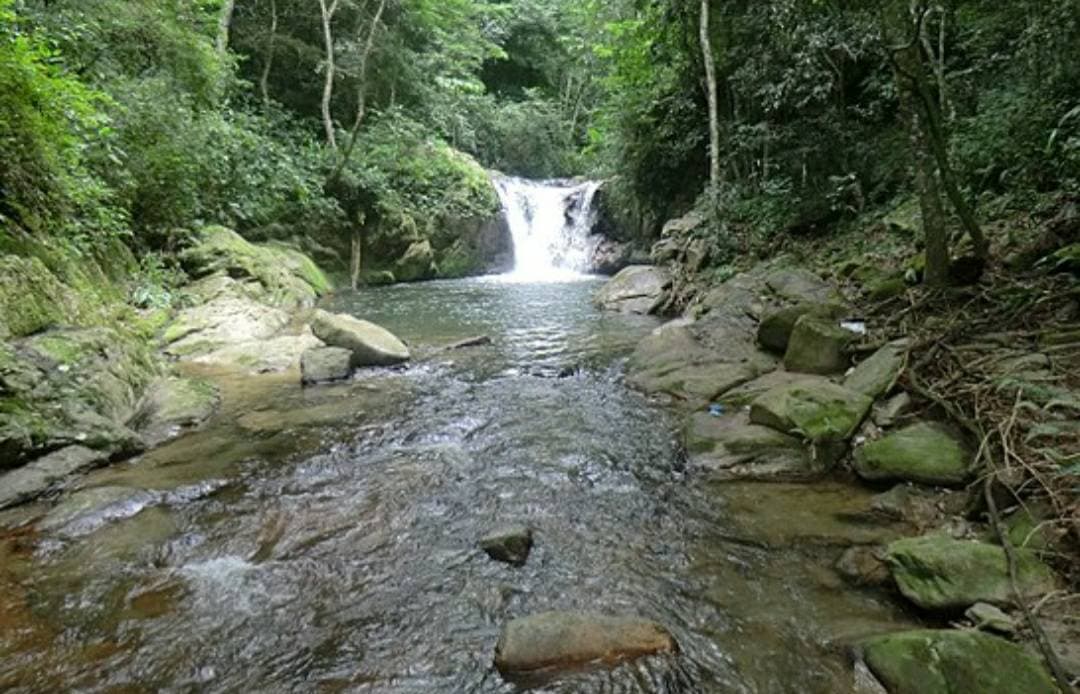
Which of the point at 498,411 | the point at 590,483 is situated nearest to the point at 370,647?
the point at 590,483

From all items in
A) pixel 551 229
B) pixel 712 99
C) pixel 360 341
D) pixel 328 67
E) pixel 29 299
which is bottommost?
pixel 360 341

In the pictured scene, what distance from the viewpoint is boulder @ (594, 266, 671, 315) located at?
11.4 m

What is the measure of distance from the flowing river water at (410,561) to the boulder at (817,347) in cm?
141

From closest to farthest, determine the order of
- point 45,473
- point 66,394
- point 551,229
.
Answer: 1. point 45,473
2. point 66,394
3. point 551,229

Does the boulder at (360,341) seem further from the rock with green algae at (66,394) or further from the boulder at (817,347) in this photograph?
the boulder at (817,347)

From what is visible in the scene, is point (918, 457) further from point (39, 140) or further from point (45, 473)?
point (39, 140)

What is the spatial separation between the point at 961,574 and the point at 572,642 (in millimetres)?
1756

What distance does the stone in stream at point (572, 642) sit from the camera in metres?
2.65

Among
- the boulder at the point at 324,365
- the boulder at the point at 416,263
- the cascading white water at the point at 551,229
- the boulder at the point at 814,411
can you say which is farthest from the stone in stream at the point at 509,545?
the cascading white water at the point at 551,229

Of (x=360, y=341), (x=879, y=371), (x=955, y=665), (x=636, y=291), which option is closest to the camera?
(x=955, y=665)

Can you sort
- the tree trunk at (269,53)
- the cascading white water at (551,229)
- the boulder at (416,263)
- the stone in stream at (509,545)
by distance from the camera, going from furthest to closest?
the cascading white water at (551,229) → the boulder at (416,263) → the tree trunk at (269,53) → the stone in stream at (509,545)

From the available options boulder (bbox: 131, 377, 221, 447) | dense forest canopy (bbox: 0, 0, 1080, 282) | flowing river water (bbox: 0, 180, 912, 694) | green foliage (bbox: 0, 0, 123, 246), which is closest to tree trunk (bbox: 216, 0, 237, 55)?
dense forest canopy (bbox: 0, 0, 1080, 282)

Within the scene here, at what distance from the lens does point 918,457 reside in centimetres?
394

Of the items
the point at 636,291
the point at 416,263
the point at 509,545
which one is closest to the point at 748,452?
the point at 509,545
